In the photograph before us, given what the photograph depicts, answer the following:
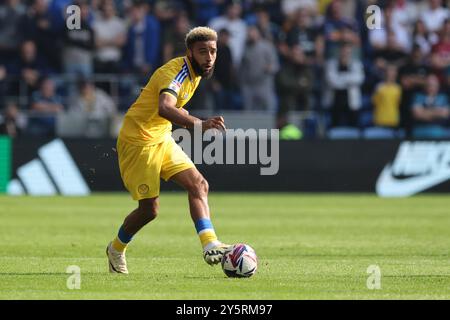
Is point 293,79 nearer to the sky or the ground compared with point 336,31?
nearer to the ground

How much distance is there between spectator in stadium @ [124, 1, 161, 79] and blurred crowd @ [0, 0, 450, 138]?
23mm

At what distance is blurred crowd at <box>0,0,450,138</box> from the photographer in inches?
967

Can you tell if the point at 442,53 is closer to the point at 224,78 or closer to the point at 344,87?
the point at 344,87

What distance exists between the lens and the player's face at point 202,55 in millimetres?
10727

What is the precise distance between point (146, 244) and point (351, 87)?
1132 cm

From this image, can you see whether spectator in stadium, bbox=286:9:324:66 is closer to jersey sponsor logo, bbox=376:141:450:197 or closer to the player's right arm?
jersey sponsor logo, bbox=376:141:450:197

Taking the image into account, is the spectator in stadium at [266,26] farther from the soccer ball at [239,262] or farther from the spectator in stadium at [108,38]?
the soccer ball at [239,262]

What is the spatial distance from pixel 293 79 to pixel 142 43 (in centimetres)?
350

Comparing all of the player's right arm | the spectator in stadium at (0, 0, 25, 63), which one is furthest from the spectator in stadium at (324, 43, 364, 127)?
the player's right arm

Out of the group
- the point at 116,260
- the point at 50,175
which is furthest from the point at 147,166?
the point at 50,175

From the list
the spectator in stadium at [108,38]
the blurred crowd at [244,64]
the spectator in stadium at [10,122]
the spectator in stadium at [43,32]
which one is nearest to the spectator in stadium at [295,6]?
the blurred crowd at [244,64]

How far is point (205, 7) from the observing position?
86.2 ft

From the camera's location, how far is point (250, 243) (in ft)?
47.6

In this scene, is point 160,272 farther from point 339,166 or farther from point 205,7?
point 205,7
